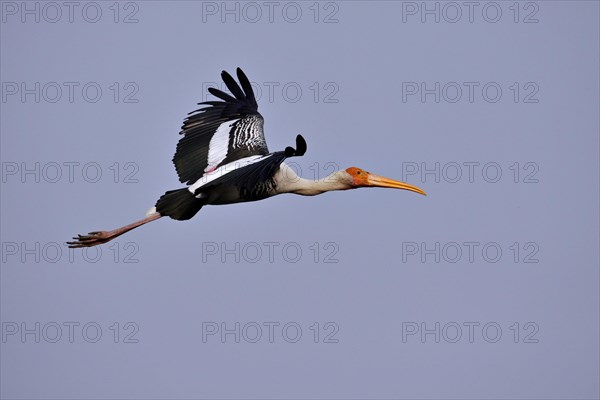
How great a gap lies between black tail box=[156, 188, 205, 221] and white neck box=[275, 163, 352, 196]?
1691 mm

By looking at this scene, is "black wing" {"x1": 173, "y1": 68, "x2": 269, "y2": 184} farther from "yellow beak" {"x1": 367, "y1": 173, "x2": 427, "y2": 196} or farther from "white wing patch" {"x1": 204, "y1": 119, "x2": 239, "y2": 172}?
"yellow beak" {"x1": 367, "y1": 173, "x2": 427, "y2": 196}

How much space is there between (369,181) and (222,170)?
2.79 metres

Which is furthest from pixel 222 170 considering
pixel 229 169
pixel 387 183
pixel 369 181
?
pixel 387 183

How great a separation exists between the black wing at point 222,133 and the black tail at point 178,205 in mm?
992

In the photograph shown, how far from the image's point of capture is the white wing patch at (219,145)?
19.0 m

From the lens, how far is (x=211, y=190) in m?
17.9

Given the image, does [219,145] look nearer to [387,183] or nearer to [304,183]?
[304,183]

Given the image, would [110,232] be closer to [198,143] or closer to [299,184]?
[198,143]

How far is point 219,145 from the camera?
19.5 m

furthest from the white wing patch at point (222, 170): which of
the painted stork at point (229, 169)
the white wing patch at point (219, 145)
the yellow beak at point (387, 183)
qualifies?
the yellow beak at point (387, 183)

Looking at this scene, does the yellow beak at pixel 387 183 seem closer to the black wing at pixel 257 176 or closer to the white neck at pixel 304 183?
the white neck at pixel 304 183

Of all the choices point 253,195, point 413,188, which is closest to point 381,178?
point 413,188

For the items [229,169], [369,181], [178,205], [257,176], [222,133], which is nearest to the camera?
[257,176]

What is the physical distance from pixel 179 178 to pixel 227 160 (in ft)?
2.99
